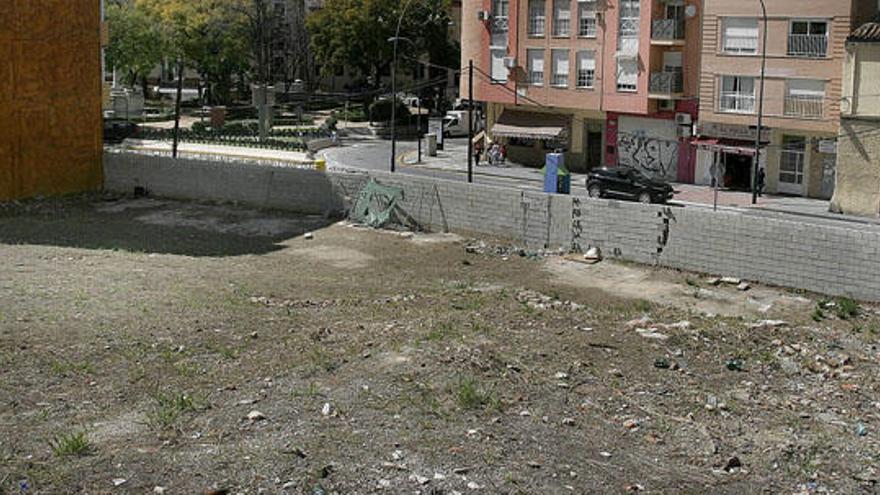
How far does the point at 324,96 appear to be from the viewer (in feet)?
289

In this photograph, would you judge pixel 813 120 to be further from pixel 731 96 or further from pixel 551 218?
pixel 551 218

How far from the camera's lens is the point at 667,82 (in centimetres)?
5062

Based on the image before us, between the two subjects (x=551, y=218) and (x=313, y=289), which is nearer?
(x=313, y=289)

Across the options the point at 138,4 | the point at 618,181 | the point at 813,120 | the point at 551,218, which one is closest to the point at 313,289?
the point at 551,218

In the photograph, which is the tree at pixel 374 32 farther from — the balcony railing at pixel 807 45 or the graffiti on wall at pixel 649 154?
the balcony railing at pixel 807 45

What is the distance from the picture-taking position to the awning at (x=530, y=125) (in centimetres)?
5487

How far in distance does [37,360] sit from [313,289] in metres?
7.88

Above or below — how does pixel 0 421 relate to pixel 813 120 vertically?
below

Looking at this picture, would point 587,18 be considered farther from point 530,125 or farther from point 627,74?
point 530,125

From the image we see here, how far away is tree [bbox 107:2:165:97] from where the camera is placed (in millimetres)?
74125

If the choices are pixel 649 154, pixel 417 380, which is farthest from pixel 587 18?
pixel 417 380

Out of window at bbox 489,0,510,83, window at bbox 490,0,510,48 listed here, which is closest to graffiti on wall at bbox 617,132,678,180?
window at bbox 489,0,510,83

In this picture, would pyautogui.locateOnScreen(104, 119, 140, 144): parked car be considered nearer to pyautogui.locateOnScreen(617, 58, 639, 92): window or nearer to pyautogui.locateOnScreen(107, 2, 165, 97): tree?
pyautogui.locateOnScreen(107, 2, 165, 97): tree

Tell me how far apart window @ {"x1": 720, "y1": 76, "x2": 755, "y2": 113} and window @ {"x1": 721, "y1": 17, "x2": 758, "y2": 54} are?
122 centimetres
